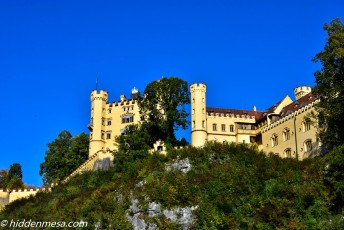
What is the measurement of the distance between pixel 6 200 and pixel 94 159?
12.0m

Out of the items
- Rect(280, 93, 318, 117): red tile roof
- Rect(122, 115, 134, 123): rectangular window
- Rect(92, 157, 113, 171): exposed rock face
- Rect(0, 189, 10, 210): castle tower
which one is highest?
Rect(122, 115, 134, 123): rectangular window

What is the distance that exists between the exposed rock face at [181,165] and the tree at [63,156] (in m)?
32.5

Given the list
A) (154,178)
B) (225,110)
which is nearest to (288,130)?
(225,110)

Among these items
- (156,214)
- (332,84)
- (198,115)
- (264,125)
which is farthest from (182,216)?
(264,125)

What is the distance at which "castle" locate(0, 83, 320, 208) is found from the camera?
64.9 metres

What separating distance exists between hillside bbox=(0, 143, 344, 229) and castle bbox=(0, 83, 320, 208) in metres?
17.8

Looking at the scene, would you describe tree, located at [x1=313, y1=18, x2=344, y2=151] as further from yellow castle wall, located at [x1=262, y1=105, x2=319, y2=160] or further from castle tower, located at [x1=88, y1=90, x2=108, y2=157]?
castle tower, located at [x1=88, y1=90, x2=108, y2=157]

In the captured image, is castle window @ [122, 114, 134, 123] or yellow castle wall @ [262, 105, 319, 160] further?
castle window @ [122, 114, 134, 123]

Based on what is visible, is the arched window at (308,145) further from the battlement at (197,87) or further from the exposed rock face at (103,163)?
the exposed rock face at (103,163)

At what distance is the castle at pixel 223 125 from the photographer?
6488cm

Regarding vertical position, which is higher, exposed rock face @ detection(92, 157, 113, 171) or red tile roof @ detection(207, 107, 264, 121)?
red tile roof @ detection(207, 107, 264, 121)

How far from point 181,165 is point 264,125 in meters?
31.0

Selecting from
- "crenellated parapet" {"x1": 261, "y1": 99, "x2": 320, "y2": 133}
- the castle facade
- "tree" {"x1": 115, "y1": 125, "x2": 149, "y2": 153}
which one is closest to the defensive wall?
"tree" {"x1": 115, "y1": 125, "x2": 149, "y2": 153}

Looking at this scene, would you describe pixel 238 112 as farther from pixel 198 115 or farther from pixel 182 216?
pixel 182 216
